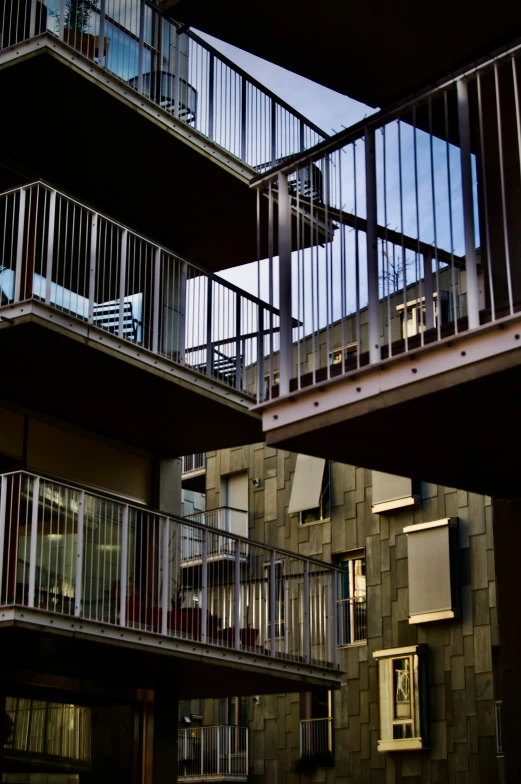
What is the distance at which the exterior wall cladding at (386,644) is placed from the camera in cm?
2794

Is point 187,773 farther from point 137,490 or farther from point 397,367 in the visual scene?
point 397,367

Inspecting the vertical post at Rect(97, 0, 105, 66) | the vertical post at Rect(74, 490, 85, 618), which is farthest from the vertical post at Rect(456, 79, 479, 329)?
the vertical post at Rect(97, 0, 105, 66)

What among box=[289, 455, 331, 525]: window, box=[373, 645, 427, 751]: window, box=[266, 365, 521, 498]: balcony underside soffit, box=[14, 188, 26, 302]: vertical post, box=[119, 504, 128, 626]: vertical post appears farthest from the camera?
box=[289, 455, 331, 525]: window

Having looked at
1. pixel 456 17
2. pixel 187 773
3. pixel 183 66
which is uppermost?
pixel 183 66

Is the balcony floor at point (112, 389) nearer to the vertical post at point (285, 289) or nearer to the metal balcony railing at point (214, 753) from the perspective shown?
the vertical post at point (285, 289)

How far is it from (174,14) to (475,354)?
4765 mm

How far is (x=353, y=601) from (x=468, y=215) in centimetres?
2406

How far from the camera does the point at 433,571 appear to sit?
29141 mm

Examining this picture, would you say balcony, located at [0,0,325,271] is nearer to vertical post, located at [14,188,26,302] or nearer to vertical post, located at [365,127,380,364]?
vertical post, located at [14,188,26,302]

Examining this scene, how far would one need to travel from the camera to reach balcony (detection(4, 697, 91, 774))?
585 inches

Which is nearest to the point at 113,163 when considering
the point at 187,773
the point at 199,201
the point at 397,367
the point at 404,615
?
the point at 199,201

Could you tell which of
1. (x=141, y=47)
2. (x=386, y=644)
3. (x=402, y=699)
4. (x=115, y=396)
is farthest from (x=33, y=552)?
(x=386, y=644)

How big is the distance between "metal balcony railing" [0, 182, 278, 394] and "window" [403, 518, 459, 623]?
11.7m

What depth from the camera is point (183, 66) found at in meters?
18.2
